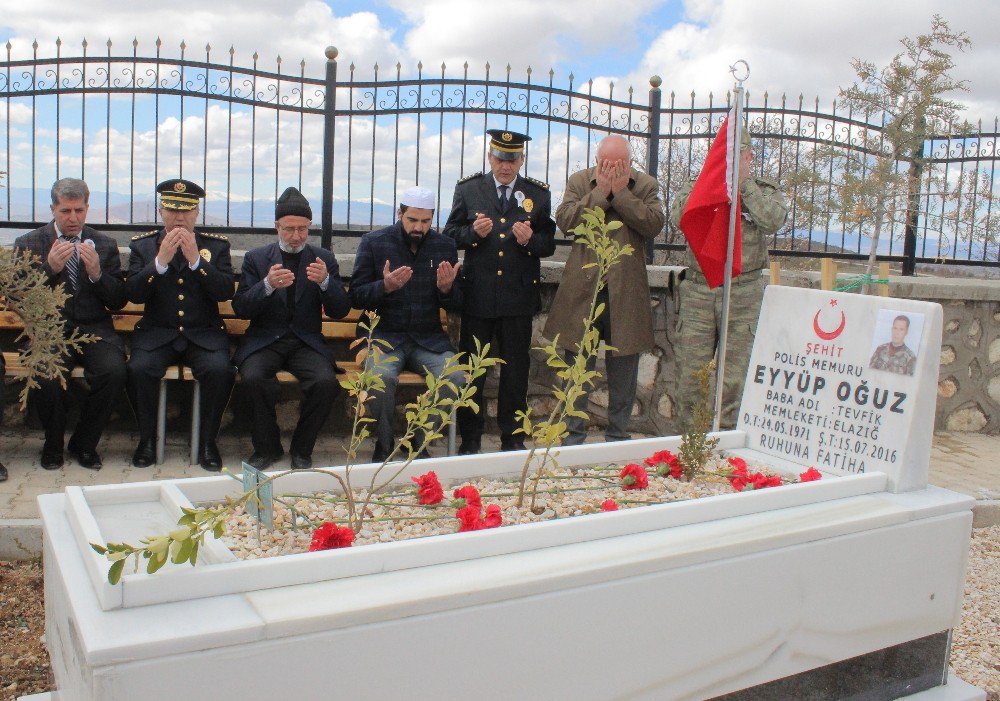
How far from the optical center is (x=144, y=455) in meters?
5.26

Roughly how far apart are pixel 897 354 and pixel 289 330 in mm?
3254

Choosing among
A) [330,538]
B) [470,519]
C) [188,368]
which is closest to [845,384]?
[470,519]

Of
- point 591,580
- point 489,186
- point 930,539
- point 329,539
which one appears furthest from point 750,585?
point 489,186

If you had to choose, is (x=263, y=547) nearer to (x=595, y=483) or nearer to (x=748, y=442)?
(x=595, y=483)

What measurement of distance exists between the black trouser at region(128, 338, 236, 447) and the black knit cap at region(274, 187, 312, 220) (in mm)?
824

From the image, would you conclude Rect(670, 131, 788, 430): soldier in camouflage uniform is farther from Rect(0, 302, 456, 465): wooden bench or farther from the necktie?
the necktie

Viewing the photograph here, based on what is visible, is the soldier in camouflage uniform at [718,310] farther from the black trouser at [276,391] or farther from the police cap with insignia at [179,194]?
the police cap with insignia at [179,194]

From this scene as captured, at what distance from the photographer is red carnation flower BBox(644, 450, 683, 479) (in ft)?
10.9

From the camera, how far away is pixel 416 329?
557 cm

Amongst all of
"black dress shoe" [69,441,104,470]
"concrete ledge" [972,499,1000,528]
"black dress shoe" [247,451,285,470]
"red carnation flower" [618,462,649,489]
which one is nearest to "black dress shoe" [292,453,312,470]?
"black dress shoe" [247,451,285,470]

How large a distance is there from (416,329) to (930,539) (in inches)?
126

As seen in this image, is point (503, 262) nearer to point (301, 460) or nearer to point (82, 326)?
Result: point (301, 460)

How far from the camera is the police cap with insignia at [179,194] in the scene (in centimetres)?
536

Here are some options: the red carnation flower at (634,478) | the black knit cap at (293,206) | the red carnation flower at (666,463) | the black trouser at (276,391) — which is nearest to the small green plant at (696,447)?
the red carnation flower at (666,463)
